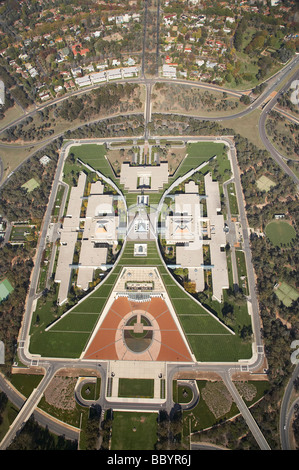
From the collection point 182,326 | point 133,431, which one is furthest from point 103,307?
point 133,431

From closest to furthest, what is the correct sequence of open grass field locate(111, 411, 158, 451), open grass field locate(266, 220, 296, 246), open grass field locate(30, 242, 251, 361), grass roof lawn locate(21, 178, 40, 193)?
open grass field locate(111, 411, 158, 451) → open grass field locate(30, 242, 251, 361) → open grass field locate(266, 220, 296, 246) → grass roof lawn locate(21, 178, 40, 193)

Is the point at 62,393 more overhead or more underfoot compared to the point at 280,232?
more underfoot

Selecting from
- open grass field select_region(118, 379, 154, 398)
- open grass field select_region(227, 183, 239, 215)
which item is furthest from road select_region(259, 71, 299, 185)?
open grass field select_region(118, 379, 154, 398)

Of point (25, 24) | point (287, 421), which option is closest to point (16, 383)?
point (287, 421)

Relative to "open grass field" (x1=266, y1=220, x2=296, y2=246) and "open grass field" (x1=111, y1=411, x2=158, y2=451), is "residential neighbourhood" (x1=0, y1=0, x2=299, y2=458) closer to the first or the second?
"open grass field" (x1=111, y1=411, x2=158, y2=451)

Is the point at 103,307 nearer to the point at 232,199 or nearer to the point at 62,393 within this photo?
the point at 62,393

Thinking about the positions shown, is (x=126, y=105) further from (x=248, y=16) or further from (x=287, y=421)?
(x=287, y=421)
